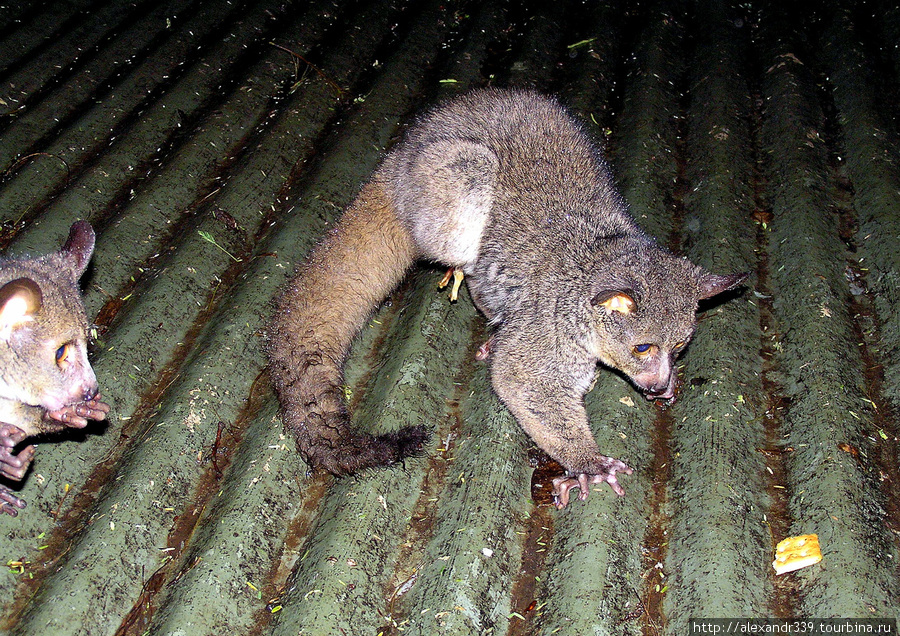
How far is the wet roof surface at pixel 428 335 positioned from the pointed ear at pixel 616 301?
50 cm

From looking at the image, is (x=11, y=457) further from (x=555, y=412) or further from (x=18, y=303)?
(x=555, y=412)

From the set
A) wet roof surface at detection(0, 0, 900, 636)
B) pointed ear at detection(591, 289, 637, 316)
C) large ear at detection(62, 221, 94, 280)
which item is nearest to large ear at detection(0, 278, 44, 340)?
large ear at detection(62, 221, 94, 280)

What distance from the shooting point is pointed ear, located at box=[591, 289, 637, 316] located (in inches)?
146

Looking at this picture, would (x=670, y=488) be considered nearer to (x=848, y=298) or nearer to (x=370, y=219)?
(x=848, y=298)

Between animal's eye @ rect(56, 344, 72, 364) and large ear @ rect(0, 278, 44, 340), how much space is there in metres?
0.19

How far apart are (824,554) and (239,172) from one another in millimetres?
4038

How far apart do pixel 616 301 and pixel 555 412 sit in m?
0.68

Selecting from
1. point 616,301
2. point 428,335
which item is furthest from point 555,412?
point 428,335

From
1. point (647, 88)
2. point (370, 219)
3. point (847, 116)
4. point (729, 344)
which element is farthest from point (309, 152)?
point (847, 116)

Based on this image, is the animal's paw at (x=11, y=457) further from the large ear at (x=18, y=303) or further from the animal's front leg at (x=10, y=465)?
the large ear at (x=18, y=303)

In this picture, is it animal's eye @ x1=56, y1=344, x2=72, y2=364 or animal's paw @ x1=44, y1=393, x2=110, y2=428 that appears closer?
animal's paw @ x1=44, y1=393, x2=110, y2=428

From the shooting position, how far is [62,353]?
3.30 m

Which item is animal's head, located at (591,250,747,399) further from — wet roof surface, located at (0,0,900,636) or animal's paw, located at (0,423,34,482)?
animal's paw, located at (0,423,34,482)

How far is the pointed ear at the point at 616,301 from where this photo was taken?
3.71m
